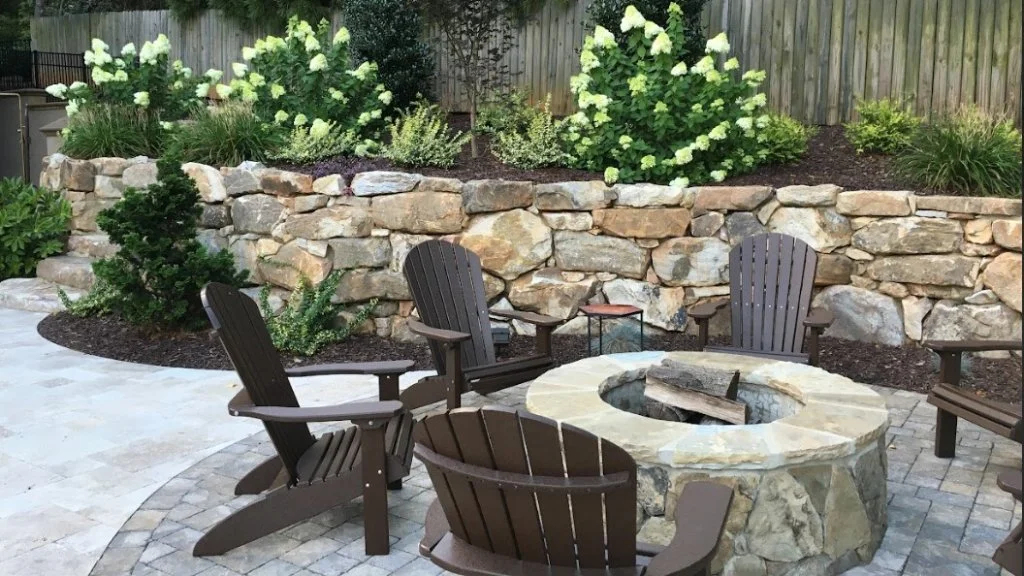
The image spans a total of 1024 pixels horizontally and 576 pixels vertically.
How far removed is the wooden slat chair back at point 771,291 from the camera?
4961 millimetres

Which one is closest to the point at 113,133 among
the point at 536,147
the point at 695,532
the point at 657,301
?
the point at 536,147

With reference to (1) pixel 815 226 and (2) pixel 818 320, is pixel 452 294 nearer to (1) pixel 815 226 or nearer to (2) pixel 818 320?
(2) pixel 818 320

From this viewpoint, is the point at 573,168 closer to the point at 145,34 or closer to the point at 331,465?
the point at 331,465

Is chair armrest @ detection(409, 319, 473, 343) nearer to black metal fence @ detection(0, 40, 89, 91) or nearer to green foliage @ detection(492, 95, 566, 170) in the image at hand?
green foliage @ detection(492, 95, 566, 170)

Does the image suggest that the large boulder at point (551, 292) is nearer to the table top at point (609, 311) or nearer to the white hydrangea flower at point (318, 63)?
the table top at point (609, 311)

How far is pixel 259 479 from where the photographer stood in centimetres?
353

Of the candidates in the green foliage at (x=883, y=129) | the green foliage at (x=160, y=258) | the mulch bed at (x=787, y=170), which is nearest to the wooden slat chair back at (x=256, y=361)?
the green foliage at (x=160, y=258)

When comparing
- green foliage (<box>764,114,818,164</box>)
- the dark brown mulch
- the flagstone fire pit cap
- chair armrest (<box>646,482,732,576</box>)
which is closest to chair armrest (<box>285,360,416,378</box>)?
the flagstone fire pit cap

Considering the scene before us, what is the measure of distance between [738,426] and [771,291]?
7.04 ft

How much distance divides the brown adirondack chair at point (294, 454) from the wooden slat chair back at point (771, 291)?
7.80 ft

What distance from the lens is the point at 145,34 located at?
11914mm

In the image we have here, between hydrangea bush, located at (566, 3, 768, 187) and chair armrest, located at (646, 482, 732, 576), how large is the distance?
13.0 ft

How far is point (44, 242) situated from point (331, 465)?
20.0 ft

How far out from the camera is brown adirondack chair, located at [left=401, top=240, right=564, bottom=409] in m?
4.27
